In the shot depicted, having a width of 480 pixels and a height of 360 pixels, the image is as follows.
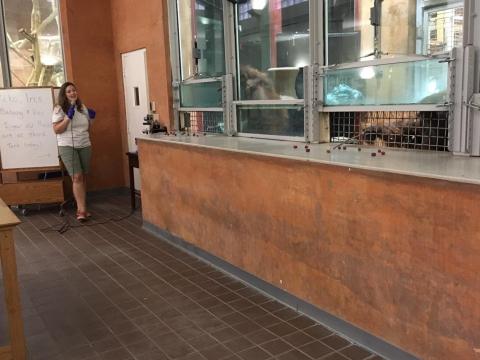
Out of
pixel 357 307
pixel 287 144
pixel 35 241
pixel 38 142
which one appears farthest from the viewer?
pixel 38 142

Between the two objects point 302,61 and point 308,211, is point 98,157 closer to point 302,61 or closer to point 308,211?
point 302,61

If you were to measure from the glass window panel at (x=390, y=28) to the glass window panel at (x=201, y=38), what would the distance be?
153 cm

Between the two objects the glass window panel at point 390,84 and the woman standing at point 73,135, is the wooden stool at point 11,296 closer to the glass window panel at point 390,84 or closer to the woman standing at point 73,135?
the glass window panel at point 390,84

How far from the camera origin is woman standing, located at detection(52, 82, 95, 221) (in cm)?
560

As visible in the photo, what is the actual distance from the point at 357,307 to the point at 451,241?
2.51 ft

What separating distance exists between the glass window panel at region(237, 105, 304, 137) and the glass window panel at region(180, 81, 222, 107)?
0.39m

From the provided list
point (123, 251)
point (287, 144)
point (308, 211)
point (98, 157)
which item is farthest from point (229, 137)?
point (98, 157)

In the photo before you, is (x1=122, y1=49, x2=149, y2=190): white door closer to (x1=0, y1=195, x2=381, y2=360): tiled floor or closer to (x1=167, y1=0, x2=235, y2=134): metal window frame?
(x1=167, y1=0, x2=235, y2=134): metal window frame

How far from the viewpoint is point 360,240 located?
2.60m

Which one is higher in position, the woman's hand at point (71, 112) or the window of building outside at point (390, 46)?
the window of building outside at point (390, 46)

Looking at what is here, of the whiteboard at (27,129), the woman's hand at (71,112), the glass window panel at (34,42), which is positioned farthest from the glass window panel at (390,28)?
the glass window panel at (34,42)

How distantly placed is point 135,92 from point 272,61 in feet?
9.31

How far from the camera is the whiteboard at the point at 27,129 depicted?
19.5 feet

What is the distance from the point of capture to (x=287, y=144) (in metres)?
3.70
